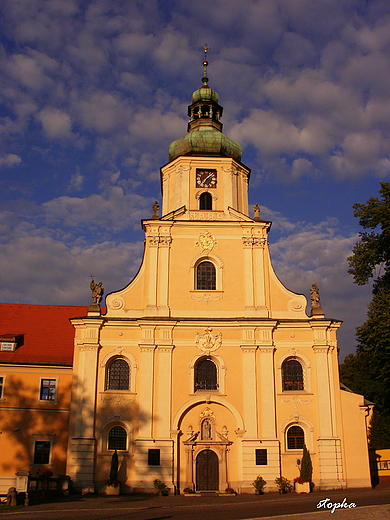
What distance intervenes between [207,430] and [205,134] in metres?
16.8

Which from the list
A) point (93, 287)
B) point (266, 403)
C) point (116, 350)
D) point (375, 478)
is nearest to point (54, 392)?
point (116, 350)

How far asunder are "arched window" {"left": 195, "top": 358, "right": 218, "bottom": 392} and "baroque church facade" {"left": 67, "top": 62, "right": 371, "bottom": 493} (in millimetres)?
52

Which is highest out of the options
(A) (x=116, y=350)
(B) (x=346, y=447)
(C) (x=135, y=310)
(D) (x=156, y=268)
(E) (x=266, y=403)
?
(D) (x=156, y=268)

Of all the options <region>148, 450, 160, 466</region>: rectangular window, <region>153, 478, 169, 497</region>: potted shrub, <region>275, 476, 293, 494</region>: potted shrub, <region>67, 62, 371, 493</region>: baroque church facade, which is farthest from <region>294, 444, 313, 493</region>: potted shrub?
<region>148, 450, 160, 466</region>: rectangular window

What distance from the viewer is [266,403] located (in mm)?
25312

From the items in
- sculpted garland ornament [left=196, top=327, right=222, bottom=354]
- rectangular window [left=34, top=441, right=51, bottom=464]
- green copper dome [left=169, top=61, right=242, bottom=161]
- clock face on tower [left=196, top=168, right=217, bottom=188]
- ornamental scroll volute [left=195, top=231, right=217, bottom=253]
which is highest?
green copper dome [left=169, top=61, right=242, bottom=161]

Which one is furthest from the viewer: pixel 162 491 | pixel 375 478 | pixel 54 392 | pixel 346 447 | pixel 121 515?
pixel 375 478

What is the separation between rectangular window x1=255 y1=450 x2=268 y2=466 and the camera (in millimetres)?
24406

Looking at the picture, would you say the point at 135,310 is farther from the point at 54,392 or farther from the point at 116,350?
the point at 54,392

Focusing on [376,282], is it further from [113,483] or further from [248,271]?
[113,483]

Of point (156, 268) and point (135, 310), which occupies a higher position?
point (156, 268)

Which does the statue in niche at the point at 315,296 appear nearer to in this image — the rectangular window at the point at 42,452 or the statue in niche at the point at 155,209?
the statue in niche at the point at 155,209

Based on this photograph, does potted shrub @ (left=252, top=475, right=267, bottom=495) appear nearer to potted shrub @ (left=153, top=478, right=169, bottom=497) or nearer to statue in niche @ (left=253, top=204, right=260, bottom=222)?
potted shrub @ (left=153, top=478, right=169, bottom=497)

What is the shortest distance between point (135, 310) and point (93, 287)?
2488 mm
